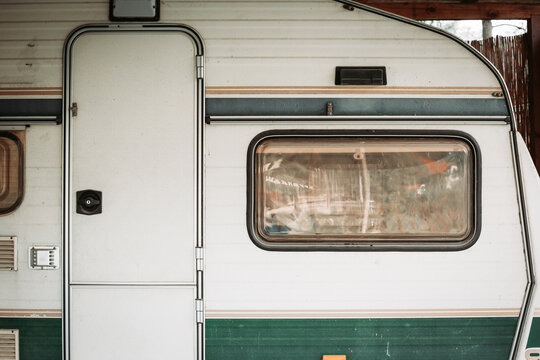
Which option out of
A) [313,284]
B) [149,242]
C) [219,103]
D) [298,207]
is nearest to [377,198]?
[298,207]

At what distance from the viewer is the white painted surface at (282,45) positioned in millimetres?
2697

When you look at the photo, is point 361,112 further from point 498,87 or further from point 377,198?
point 498,87

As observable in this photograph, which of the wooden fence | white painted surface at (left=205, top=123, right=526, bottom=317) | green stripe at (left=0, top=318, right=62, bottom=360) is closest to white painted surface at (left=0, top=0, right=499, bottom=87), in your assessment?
A: white painted surface at (left=205, top=123, right=526, bottom=317)

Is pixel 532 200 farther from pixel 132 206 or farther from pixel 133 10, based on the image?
pixel 133 10

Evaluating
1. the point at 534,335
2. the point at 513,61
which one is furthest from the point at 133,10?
the point at 513,61

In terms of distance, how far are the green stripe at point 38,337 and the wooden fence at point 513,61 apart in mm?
4035

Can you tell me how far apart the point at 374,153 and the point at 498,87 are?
85 cm

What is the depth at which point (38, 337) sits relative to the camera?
267 cm

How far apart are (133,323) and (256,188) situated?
108cm

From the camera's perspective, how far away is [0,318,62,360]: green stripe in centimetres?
266

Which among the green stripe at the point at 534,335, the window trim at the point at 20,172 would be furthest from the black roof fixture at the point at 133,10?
the green stripe at the point at 534,335

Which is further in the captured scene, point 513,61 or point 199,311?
→ point 513,61

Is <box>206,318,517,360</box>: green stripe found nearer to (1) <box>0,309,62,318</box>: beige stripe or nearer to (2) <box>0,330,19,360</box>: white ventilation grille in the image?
(1) <box>0,309,62,318</box>: beige stripe

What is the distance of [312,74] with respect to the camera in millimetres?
2701
